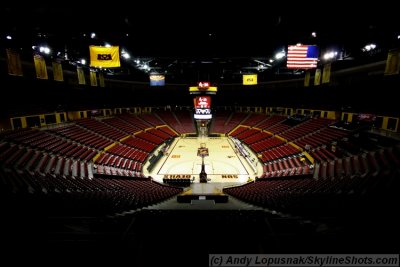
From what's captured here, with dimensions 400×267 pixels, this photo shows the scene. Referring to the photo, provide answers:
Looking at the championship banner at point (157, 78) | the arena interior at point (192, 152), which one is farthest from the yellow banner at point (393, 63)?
the championship banner at point (157, 78)

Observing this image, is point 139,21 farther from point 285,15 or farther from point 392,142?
point 392,142

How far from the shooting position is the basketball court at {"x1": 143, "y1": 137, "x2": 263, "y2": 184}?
45.9 feet

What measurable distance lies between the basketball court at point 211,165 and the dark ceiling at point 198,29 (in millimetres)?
8582

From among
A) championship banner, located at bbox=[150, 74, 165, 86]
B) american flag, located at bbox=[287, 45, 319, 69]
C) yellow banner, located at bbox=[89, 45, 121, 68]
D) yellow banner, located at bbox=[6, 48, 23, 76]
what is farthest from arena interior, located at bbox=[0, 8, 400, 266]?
championship banner, located at bbox=[150, 74, 165, 86]

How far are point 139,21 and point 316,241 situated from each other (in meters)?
8.17

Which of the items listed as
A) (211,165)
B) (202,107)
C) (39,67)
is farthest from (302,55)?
(202,107)

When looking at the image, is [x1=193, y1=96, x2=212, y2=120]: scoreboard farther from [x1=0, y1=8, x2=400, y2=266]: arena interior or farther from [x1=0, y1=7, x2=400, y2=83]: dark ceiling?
[x1=0, y1=7, x2=400, y2=83]: dark ceiling

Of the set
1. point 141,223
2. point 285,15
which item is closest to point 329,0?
point 285,15

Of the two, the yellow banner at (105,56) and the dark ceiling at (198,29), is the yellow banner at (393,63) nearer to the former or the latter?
the dark ceiling at (198,29)

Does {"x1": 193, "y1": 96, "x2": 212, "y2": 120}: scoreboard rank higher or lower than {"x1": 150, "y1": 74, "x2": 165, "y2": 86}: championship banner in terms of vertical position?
lower

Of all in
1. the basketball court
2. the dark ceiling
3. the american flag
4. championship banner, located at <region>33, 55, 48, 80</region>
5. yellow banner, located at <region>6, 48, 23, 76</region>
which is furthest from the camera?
the basketball court

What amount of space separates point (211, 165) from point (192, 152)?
4.44 m

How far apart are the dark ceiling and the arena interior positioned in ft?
0.28

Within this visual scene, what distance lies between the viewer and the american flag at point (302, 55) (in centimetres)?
949
